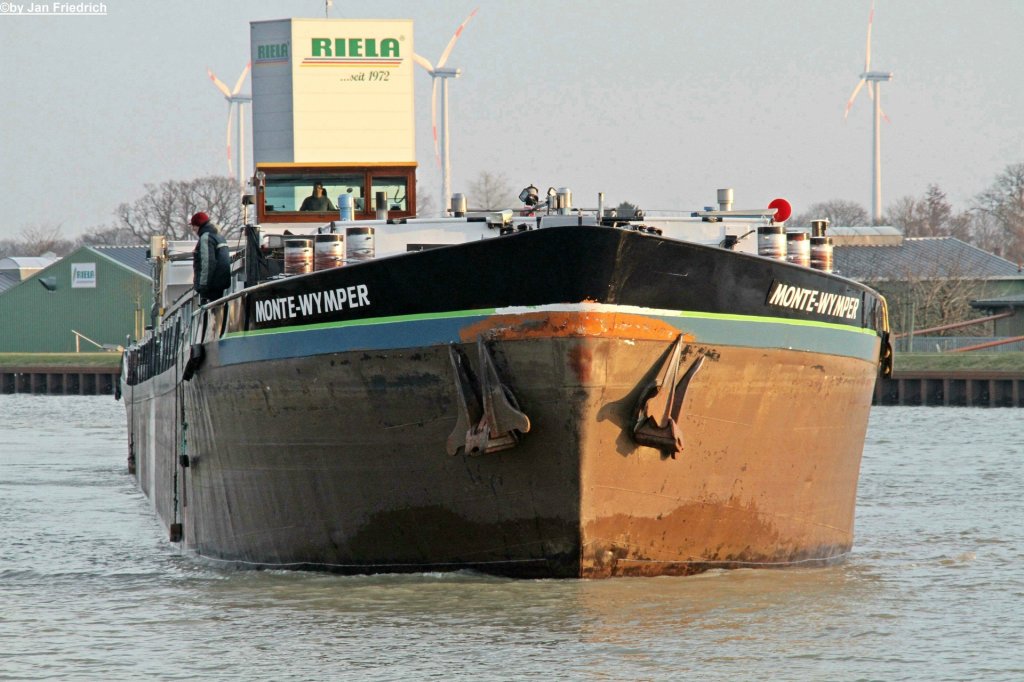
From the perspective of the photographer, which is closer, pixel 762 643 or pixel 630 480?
pixel 762 643

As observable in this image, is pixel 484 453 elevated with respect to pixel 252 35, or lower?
lower

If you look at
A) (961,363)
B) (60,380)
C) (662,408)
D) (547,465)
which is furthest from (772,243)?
(60,380)

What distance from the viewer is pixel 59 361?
7175 centimetres

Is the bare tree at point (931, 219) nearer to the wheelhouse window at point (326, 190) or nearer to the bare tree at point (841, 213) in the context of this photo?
the bare tree at point (841, 213)

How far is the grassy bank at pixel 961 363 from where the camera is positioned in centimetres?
5219

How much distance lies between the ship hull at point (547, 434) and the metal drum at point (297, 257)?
0.42 m

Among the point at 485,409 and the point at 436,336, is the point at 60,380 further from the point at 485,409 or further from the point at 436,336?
the point at 485,409

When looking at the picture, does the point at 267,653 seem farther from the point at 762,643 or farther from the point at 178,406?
the point at 178,406

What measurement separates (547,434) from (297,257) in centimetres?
296

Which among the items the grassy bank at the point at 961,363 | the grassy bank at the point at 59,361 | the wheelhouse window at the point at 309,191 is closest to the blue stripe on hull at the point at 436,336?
the wheelhouse window at the point at 309,191

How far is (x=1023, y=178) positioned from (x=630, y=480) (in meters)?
106

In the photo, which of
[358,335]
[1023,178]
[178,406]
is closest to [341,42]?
[178,406]

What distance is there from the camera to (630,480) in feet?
38.0

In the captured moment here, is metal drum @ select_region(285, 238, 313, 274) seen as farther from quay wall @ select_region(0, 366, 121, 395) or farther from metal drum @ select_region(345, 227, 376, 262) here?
quay wall @ select_region(0, 366, 121, 395)
